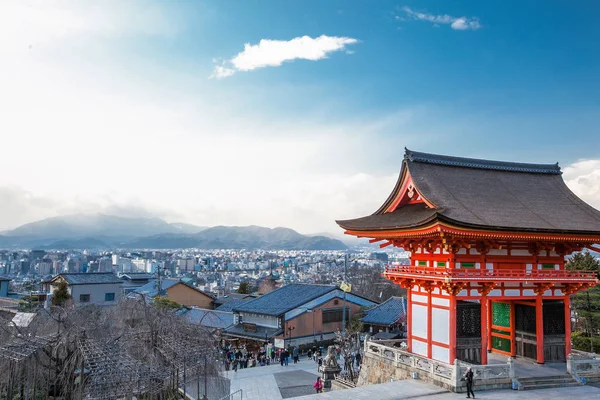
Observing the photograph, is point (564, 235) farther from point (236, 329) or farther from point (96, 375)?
point (236, 329)

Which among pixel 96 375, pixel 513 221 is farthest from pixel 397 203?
pixel 96 375

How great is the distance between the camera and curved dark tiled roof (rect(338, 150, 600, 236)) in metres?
22.2

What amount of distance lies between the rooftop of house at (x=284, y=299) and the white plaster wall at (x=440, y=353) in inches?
970

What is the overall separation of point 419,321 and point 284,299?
28262 millimetres

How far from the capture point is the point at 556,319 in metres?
24.4

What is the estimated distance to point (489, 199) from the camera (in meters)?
24.8

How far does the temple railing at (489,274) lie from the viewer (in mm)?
21344

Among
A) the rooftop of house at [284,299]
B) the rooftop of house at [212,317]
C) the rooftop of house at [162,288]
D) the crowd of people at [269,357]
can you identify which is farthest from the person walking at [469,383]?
the rooftop of house at [162,288]

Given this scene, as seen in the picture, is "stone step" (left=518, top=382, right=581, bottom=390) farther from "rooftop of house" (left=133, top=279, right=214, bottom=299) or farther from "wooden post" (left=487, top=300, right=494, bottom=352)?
"rooftop of house" (left=133, top=279, right=214, bottom=299)

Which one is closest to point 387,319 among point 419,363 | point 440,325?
point 440,325

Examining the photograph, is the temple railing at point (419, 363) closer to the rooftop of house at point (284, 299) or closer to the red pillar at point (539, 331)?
the red pillar at point (539, 331)

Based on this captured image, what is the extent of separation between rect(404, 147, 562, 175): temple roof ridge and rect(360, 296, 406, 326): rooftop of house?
24243 millimetres

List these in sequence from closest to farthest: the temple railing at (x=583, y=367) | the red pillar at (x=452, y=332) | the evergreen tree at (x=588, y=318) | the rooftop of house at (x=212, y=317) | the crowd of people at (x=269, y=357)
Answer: the red pillar at (x=452, y=332) → the temple railing at (x=583, y=367) → the evergreen tree at (x=588, y=318) → the crowd of people at (x=269, y=357) → the rooftop of house at (x=212, y=317)

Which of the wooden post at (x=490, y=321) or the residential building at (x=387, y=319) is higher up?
the wooden post at (x=490, y=321)
